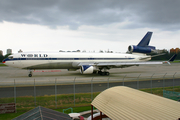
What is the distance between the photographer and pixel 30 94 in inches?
580

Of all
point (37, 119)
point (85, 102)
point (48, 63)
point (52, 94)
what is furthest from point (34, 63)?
point (37, 119)

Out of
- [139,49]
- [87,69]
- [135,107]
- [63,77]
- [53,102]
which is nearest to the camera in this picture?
[135,107]

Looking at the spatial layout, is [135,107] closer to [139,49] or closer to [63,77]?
[63,77]

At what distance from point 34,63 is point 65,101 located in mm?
15092

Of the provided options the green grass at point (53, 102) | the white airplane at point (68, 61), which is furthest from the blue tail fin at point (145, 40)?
the green grass at point (53, 102)

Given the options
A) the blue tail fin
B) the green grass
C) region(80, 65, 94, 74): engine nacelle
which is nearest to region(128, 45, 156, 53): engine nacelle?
the blue tail fin

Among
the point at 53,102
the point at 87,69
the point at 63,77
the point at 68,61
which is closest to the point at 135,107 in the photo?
the point at 53,102

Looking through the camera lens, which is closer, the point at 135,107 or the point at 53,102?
the point at 135,107

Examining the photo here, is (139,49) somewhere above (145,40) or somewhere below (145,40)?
below

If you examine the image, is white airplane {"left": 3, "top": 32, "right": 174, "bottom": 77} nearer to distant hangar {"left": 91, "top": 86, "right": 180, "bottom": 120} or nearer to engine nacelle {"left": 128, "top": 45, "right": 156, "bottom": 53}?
engine nacelle {"left": 128, "top": 45, "right": 156, "bottom": 53}

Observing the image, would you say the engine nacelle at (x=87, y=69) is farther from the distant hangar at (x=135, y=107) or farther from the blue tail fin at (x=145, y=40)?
the distant hangar at (x=135, y=107)

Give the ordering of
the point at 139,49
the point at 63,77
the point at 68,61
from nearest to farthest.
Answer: the point at 63,77, the point at 68,61, the point at 139,49

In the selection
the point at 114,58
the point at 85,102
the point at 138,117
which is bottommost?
the point at 85,102

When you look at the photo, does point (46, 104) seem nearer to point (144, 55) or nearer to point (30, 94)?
point (30, 94)
